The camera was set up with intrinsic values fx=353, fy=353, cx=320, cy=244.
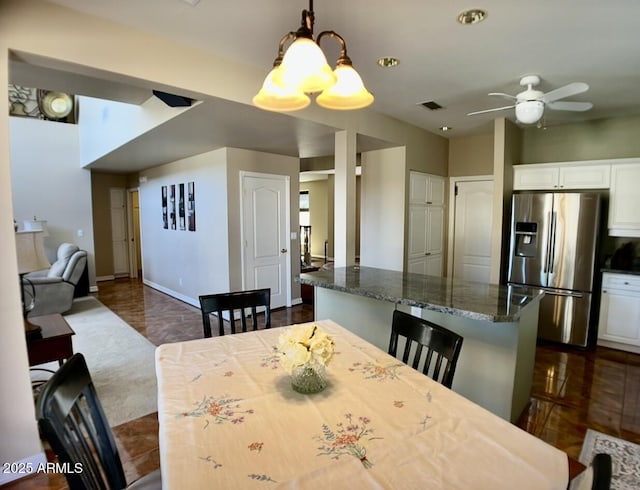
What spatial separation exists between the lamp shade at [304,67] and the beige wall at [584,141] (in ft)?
13.6

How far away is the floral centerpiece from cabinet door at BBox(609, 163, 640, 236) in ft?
13.7

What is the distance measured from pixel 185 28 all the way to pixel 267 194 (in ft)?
10.1

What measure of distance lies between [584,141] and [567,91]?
227cm

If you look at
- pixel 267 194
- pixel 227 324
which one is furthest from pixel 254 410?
pixel 267 194

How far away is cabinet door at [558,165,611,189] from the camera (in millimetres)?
3885

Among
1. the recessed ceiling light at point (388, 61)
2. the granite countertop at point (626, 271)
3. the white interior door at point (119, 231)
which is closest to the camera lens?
the recessed ceiling light at point (388, 61)

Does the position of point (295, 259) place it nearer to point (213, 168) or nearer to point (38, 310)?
point (213, 168)

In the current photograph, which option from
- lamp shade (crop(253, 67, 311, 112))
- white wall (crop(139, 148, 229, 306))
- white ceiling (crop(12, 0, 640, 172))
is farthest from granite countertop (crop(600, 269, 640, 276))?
white wall (crop(139, 148, 229, 306))

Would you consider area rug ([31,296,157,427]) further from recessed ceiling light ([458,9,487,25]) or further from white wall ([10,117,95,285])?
recessed ceiling light ([458,9,487,25])

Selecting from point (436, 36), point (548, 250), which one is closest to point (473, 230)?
point (548, 250)

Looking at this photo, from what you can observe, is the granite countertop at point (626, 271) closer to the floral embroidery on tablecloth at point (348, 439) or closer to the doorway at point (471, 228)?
the doorway at point (471, 228)

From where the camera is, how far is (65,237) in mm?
6672

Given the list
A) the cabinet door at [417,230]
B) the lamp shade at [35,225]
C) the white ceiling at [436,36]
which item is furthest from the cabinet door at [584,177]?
the lamp shade at [35,225]

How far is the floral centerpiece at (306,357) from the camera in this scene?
4.07ft
